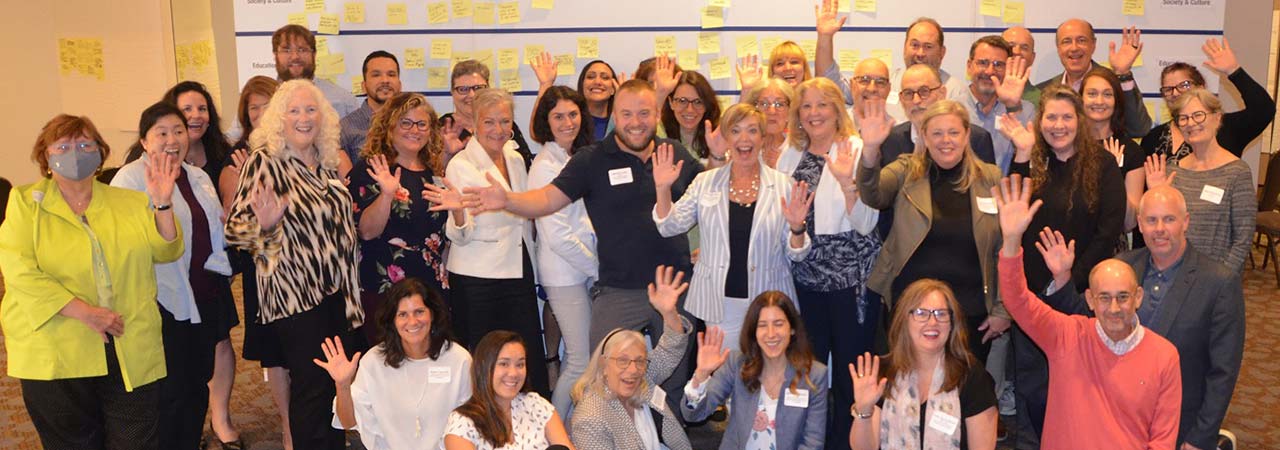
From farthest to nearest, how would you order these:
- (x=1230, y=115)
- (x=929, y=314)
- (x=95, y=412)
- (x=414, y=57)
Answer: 1. (x=414, y=57)
2. (x=1230, y=115)
3. (x=95, y=412)
4. (x=929, y=314)

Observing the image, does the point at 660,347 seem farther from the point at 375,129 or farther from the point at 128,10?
the point at 128,10

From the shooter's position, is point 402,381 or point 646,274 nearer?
point 402,381

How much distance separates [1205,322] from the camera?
398 cm

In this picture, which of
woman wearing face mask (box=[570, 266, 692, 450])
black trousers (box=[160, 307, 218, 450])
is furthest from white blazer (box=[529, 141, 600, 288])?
black trousers (box=[160, 307, 218, 450])

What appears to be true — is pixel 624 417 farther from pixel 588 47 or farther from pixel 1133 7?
pixel 1133 7

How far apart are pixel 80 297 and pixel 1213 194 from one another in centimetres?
423

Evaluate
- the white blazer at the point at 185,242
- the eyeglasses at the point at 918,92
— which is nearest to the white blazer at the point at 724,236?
the eyeglasses at the point at 918,92

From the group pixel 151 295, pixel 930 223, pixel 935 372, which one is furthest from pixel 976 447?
pixel 151 295

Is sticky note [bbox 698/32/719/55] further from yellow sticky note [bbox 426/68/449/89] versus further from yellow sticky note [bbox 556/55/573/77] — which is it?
yellow sticky note [bbox 426/68/449/89]

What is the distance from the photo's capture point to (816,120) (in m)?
4.33

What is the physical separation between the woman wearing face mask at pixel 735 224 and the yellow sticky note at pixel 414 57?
2.75 metres

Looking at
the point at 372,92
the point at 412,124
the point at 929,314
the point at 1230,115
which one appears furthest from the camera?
the point at 372,92

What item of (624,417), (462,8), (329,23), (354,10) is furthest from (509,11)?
(624,417)

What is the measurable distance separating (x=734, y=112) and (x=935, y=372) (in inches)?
48.9
